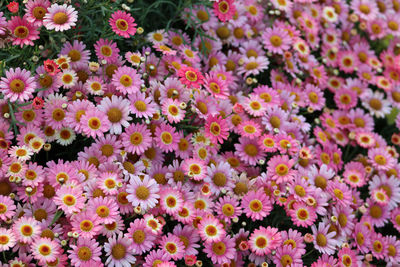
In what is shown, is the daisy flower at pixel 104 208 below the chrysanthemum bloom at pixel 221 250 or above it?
above

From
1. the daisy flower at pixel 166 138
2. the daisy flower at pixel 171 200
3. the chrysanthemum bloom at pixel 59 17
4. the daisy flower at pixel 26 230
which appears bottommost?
the daisy flower at pixel 26 230

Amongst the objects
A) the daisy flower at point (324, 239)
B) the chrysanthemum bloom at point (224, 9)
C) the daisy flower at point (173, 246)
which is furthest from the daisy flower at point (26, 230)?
the chrysanthemum bloom at point (224, 9)

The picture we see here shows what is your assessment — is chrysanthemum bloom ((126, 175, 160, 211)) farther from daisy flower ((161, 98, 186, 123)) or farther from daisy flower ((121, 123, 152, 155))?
daisy flower ((161, 98, 186, 123))

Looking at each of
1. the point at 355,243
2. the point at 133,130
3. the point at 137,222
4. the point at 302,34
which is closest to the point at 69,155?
the point at 133,130

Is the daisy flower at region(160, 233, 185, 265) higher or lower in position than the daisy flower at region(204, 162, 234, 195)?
lower

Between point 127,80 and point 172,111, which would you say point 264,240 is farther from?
point 127,80

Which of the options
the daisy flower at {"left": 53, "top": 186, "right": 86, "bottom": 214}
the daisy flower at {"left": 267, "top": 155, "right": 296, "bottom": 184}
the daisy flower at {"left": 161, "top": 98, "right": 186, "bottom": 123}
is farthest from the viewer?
the daisy flower at {"left": 267, "top": 155, "right": 296, "bottom": 184}

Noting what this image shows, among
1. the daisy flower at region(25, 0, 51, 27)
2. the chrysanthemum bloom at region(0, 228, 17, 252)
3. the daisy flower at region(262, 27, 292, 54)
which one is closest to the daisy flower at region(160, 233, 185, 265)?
the chrysanthemum bloom at region(0, 228, 17, 252)

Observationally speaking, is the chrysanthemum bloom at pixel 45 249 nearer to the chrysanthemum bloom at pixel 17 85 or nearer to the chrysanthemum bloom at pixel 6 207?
the chrysanthemum bloom at pixel 6 207
